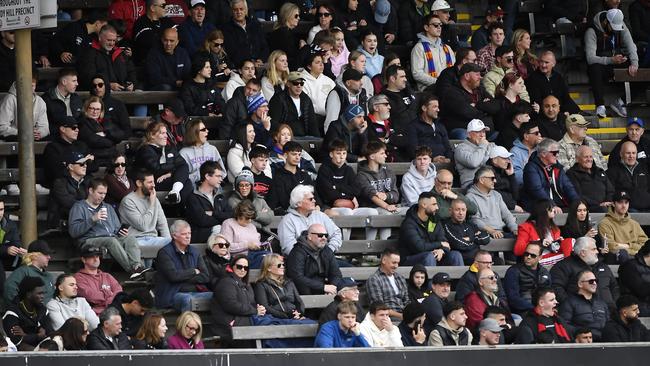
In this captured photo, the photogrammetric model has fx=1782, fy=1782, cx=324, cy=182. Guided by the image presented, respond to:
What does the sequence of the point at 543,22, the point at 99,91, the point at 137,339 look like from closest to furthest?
the point at 137,339, the point at 99,91, the point at 543,22

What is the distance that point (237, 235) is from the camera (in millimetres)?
17500

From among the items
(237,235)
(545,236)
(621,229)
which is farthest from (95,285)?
(621,229)

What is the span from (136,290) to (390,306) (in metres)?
2.60

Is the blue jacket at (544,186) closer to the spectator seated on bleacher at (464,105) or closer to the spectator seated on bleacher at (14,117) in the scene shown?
the spectator seated on bleacher at (464,105)

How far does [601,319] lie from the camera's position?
1788 centimetres

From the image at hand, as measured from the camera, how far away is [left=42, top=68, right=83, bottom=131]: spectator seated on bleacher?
19125 mm

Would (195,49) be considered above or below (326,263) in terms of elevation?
above

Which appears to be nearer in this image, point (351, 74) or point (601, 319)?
point (601, 319)

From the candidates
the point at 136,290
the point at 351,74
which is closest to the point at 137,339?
the point at 136,290

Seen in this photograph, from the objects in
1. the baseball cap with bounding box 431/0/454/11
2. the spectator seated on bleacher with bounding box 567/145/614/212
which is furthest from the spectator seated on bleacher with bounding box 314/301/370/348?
the baseball cap with bounding box 431/0/454/11

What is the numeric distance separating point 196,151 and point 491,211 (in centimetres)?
324

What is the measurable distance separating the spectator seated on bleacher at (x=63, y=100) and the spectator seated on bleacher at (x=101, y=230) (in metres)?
2.00

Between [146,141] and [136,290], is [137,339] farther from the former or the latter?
[146,141]

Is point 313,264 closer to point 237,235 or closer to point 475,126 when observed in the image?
point 237,235
